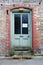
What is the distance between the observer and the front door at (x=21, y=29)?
1535cm

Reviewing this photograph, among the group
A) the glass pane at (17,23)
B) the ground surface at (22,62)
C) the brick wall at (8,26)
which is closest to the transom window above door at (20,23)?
the glass pane at (17,23)

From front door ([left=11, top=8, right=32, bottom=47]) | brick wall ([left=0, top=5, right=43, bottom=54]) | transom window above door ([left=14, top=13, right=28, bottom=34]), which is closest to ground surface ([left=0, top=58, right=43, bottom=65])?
brick wall ([left=0, top=5, right=43, bottom=54])

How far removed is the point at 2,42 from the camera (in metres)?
15.1

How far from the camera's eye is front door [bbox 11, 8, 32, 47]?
15352 mm

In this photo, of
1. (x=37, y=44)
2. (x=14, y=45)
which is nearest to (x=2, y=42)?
(x=14, y=45)

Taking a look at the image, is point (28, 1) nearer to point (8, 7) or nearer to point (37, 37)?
point (8, 7)

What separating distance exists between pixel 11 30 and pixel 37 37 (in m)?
1.60

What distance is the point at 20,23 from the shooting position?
15.5 m

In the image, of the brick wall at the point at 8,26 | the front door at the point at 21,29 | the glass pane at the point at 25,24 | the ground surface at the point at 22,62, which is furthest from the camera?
the glass pane at the point at 25,24

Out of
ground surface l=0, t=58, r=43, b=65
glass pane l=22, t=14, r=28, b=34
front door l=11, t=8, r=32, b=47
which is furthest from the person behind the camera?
glass pane l=22, t=14, r=28, b=34

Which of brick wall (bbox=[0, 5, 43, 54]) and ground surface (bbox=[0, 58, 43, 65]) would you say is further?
brick wall (bbox=[0, 5, 43, 54])

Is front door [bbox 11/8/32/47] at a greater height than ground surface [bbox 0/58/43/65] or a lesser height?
greater

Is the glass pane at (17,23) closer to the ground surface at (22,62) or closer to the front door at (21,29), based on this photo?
the front door at (21,29)

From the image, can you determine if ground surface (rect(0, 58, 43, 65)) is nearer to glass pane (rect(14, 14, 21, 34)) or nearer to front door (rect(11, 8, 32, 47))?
front door (rect(11, 8, 32, 47))
